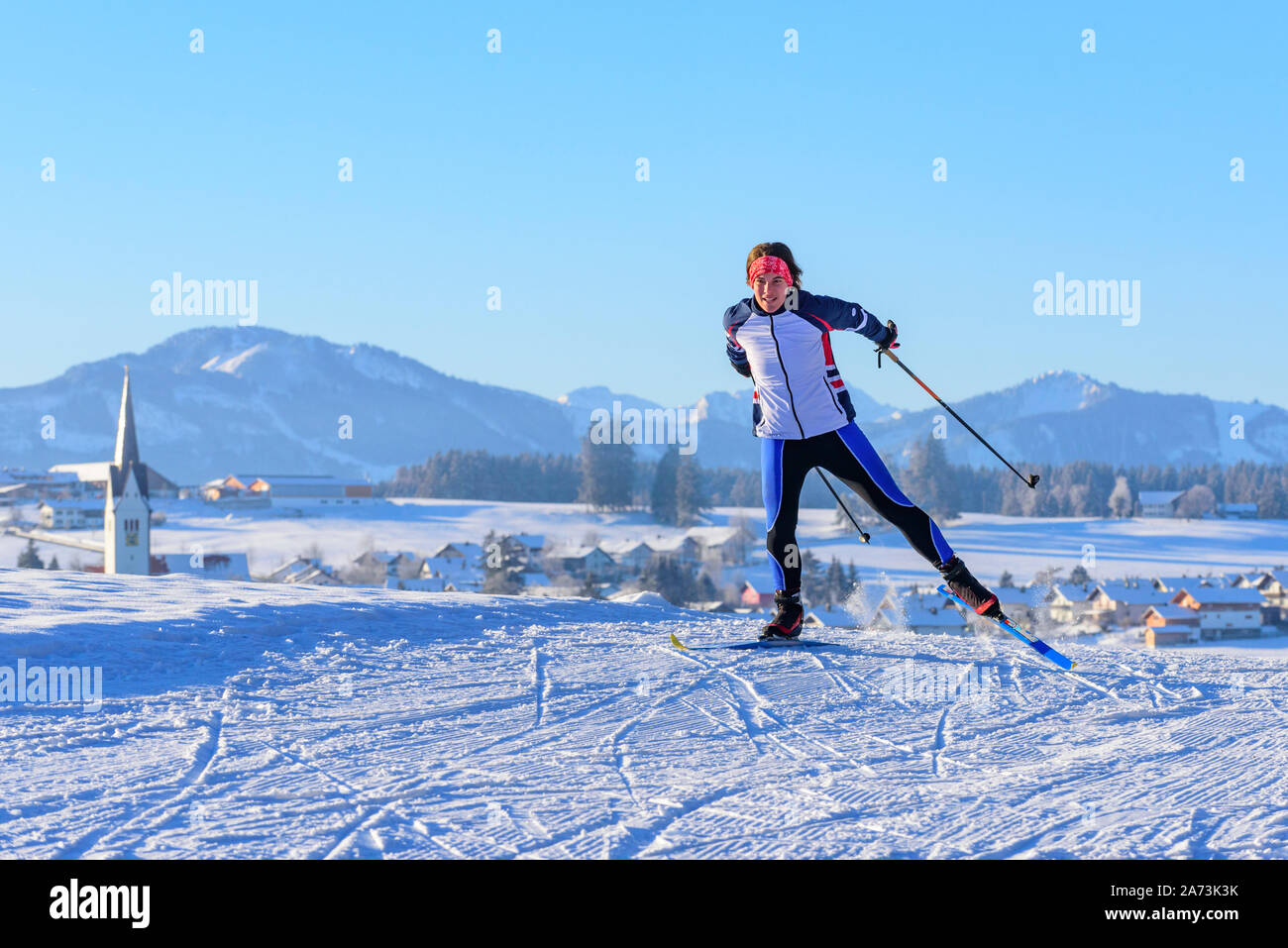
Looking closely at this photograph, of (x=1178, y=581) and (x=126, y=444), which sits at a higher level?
(x=126, y=444)

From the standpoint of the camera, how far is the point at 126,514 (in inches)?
2544

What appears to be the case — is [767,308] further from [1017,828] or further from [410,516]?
[410,516]

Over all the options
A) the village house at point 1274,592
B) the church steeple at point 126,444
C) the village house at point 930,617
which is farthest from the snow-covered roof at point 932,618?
the church steeple at point 126,444

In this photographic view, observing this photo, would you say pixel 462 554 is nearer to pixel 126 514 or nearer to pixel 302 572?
pixel 302 572

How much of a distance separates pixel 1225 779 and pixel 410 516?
8811 centimetres

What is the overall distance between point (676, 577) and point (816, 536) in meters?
25.4

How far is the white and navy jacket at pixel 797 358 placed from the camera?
652 cm

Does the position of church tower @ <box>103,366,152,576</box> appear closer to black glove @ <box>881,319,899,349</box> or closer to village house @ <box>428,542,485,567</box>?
village house @ <box>428,542,485,567</box>

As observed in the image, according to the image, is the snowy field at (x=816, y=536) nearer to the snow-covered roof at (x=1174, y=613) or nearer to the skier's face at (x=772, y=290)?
the snow-covered roof at (x=1174, y=613)

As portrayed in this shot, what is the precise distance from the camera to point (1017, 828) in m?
3.71

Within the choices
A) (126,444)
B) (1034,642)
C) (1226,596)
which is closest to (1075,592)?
(1226,596)

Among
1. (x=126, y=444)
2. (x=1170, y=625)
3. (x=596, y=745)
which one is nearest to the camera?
(x=596, y=745)
